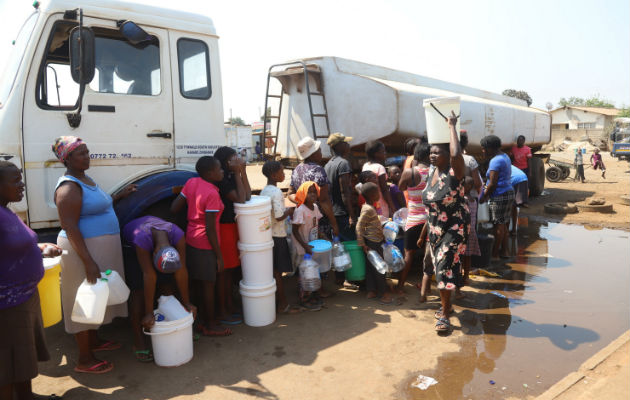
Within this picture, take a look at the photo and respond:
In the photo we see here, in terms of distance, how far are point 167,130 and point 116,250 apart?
4.20 ft

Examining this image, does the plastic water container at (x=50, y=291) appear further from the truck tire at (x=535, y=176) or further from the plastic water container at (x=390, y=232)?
the truck tire at (x=535, y=176)

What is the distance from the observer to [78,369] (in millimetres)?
3217

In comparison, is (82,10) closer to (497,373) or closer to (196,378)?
(196,378)

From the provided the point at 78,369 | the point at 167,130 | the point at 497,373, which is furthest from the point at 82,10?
the point at 497,373

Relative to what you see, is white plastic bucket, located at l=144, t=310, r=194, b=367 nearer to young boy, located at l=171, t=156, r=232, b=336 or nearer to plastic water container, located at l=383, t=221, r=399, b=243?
young boy, located at l=171, t=156, r=232, b=336

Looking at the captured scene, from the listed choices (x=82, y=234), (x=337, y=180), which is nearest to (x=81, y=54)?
(x=82, y=234)

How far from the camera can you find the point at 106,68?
3.70 metres

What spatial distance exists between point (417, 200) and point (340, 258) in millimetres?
1070

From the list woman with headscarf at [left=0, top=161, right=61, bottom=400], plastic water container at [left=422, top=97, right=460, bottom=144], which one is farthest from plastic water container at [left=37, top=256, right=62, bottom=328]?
plastic water container at [left=422, top=97, right=460, bottom=144]

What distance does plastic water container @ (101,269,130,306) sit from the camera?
3029 mm

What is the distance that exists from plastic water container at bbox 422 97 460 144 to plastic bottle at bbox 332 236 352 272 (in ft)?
4.81

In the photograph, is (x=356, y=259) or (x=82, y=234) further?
(x=356, y=259)

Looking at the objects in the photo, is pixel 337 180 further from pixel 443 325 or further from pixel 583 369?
pixel 583 369

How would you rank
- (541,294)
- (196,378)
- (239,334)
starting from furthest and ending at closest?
(541,294) < (239,334) < (196,378)
